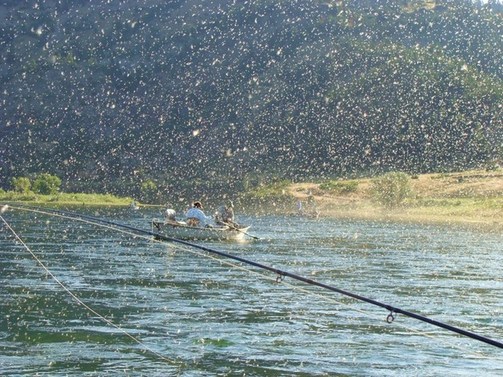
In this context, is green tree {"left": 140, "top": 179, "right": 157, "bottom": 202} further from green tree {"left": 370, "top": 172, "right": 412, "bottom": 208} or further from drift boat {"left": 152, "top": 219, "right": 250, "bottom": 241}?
drift boat {"left": 152, "top": 219, "right": 250, "bottom": 241}

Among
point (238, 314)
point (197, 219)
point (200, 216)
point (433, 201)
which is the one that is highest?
point (433, 201)

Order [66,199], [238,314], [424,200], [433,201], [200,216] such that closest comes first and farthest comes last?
[238,314] < [200,216] < [433,201] < [424,200] < [66,199]

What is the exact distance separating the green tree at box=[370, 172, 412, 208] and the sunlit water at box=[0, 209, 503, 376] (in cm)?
7260

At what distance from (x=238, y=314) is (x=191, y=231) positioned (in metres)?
24.7

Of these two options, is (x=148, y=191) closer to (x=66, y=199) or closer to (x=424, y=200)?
(x=66, y=199)

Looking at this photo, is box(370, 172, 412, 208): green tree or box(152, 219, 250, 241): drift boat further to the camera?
box(370, 172, 412, 208): green tree

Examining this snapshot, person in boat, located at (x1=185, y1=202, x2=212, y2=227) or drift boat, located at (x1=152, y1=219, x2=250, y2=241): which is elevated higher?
person in boat, located at (x1=185, y1=202, x2=212, y2=227)

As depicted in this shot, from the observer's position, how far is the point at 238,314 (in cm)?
2420

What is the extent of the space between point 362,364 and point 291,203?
374 feet

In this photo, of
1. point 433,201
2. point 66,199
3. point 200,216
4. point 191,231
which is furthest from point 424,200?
point 191,231

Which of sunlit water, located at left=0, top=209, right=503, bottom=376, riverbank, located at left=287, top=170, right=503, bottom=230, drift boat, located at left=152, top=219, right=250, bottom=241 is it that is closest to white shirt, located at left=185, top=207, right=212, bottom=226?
drift boat, located at left=152, top=219, right=250, bottom=241

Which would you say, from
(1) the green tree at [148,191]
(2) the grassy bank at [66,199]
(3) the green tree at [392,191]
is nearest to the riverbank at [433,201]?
(3) the green tree at [392,191]

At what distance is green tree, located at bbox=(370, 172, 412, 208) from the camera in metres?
119

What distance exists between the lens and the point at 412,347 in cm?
2025
